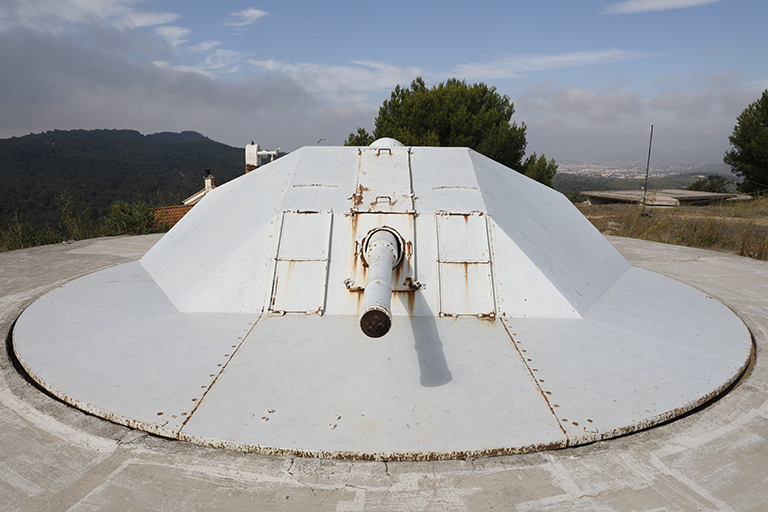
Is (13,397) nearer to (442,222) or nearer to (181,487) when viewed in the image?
(181,487)

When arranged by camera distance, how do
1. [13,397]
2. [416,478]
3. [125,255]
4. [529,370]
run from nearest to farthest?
[416,478], [13,397], [529,370], [125,255]

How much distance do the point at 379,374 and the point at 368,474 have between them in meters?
0.97

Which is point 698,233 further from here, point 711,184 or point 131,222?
point 711,184

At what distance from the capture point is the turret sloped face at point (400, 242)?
175 inches

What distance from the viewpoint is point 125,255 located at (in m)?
7.97

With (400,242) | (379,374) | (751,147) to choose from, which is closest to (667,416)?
(379,374)

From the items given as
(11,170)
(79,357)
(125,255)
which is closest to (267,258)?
(79,357)

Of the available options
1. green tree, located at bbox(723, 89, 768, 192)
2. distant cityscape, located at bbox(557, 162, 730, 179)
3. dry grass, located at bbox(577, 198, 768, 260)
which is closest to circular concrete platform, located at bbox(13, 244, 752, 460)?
dry grass, located at bbox(577, 198, 768, 260)

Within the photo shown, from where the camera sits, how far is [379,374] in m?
3.30

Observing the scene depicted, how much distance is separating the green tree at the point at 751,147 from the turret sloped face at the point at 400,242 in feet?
88.2

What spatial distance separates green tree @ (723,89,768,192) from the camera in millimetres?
24773

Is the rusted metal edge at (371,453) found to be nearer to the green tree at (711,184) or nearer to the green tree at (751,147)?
the green tree at (751,147)

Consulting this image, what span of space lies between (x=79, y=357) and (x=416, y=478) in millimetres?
2889

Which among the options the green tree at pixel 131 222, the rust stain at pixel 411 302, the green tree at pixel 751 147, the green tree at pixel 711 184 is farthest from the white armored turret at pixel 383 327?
the green tree at pixel 711 184
